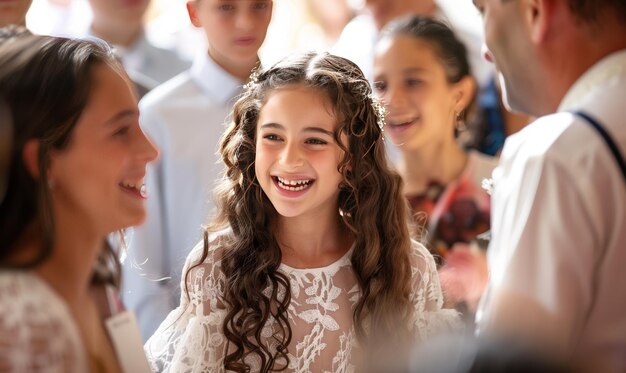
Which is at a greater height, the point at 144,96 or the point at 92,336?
the point at 144,96

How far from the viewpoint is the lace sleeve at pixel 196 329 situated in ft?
7.10

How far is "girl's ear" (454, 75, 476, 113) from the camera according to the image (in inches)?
121

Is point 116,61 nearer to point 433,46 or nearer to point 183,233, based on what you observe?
point 183,233

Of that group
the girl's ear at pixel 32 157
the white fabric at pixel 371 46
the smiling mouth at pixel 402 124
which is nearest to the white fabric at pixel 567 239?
the girl's ear at pixel 32 157

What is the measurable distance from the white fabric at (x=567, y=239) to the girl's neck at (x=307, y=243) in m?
0.87

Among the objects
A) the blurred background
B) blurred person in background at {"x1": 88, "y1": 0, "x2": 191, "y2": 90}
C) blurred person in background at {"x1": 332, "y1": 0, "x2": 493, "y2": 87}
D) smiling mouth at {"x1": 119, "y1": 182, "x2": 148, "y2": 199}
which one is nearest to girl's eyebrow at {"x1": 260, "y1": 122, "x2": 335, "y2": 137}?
smiling mouth at {"x1": 119, "y1": 182, "x2": 148, "y2": 199}

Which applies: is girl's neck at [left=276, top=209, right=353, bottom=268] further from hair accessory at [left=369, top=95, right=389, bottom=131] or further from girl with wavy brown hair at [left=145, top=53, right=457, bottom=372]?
hair accessory at [left=369, top=95, right=389, bottom=131]

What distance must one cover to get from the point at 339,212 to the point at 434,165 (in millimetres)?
766

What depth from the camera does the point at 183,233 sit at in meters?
3.04

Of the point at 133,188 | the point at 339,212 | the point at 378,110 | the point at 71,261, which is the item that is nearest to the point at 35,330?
the point at 71,261

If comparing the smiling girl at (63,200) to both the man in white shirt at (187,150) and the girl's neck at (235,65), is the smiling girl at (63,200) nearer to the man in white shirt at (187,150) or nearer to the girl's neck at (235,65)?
the man in white shirt at (187,150)

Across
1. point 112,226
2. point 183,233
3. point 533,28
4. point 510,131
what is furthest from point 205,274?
point 510,131

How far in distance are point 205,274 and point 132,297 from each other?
2.71ft

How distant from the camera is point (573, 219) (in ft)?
4.87
